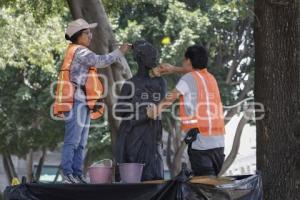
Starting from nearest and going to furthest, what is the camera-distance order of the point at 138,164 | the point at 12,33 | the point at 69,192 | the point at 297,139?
the point at 69,192 → the point at 138,164 → the point at 297,139 → the point at 12,33

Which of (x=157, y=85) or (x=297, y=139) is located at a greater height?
(x=157, y=85)

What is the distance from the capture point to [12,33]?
1600 centimetres

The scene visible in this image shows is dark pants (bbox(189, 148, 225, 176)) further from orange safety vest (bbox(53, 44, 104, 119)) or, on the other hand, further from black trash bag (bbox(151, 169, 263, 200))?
orange safety vest (bbox(53, 44, 104, 119))

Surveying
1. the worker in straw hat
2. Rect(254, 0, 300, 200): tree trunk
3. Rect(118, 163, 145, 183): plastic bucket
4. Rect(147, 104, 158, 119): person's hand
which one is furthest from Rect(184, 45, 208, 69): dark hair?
Rect(254, 0, 300, 200): tree trunk

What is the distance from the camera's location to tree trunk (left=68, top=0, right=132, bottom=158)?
901cm

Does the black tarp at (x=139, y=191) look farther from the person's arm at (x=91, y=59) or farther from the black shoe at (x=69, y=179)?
the person's arm at (x=91, y=59)

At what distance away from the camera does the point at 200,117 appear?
583cm

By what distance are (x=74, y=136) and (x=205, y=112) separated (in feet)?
4.09

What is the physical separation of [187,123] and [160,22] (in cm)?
1458

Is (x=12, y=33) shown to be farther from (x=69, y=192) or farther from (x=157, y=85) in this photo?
(x=69, y=192)

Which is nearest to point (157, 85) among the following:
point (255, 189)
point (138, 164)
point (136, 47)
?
point (136, 47)

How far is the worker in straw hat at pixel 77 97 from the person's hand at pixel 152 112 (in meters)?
0.60

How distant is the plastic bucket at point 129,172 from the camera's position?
5.62m

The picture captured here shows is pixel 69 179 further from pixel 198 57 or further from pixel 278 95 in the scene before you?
pixel 278 95
